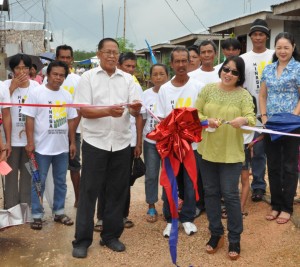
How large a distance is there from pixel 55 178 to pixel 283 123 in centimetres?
262

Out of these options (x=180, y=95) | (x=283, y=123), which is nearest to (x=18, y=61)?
(x=180, y=95)

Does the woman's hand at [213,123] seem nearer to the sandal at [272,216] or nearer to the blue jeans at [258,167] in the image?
the sandal at [272,216]

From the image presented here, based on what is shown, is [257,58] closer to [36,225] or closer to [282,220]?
[282,220]

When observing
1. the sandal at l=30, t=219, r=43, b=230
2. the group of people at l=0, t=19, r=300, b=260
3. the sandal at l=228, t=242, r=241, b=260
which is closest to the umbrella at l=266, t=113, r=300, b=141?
the group of people at l=0, t=19, r=300, b=260

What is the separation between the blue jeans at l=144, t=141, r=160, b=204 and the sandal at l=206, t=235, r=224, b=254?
1047mm

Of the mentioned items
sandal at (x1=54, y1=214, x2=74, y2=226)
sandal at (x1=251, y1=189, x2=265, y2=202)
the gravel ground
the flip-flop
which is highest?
sandal at (x1=251, y1=189, x2=265, y2=202)

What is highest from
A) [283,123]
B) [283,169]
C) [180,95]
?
[180,95]

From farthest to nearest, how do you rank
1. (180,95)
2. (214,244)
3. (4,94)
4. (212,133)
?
(180,95) → (4,94) → (214,244) → (212,133)

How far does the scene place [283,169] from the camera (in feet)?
14.8

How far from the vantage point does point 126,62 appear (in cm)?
503

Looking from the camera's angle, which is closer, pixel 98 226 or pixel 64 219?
pixel 98 226

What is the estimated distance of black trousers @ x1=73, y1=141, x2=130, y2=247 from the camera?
3932 mm

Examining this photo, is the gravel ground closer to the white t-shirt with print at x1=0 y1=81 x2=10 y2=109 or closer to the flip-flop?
the flip-flop

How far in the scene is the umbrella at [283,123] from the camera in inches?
163
